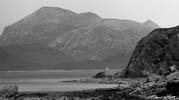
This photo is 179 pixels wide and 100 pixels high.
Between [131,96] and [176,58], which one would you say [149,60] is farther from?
[131,96]

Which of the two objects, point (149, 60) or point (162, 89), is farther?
point (149, 60)

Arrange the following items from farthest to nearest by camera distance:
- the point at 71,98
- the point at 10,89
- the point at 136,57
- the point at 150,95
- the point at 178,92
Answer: the point at 136,57 → the point at 10,89 → the point at 71,98 → the point at 150,95 → the point at 178,92

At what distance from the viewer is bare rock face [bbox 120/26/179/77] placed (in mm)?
143125

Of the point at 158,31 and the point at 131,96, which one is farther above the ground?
the point at 158,31

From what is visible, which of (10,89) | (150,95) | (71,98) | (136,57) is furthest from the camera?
(136,57)

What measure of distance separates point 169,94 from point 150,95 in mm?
4016

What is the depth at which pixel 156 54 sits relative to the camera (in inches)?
5940

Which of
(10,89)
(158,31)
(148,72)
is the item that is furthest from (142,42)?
(10,89)

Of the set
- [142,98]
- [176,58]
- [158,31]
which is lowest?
[142,98]

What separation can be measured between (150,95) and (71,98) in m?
13.1

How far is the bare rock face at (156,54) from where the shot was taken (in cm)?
14312

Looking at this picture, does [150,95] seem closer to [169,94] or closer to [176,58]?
[169,94]

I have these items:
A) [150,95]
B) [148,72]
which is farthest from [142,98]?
[148,72]

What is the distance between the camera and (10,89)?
76875 mm
